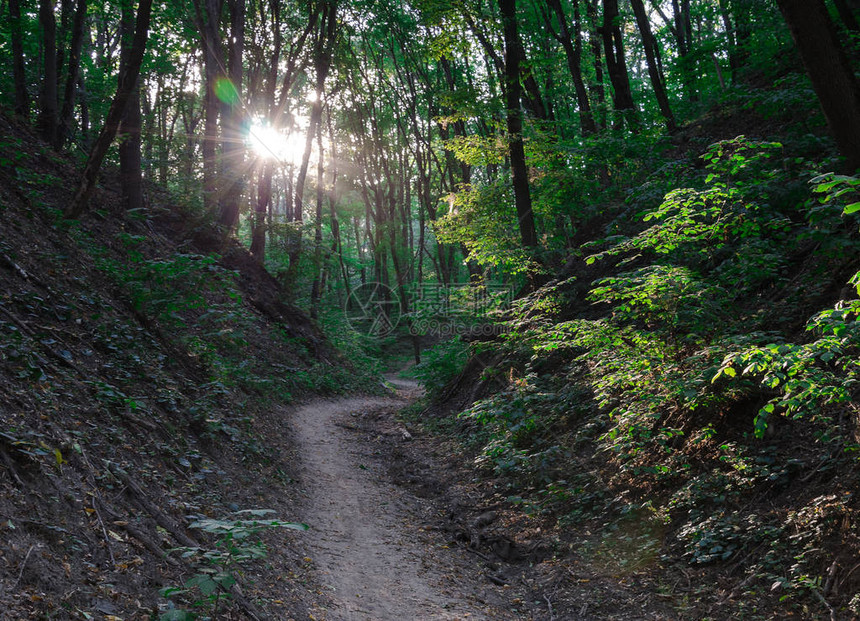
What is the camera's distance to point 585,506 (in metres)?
6.40

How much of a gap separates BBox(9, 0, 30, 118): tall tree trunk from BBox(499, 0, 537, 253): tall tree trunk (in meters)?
11.5

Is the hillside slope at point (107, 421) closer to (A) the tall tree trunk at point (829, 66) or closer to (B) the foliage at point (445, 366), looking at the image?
(B) the foliage at point (445, 366)

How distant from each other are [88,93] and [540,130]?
1439 cm

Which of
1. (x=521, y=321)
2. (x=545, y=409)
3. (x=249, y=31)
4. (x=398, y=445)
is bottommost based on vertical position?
(x=398, y=445)

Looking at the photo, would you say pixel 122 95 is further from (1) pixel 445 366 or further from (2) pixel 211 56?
(2) pixel 211 56

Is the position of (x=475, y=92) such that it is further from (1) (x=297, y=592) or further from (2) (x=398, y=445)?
(1) (x=297, y=592)

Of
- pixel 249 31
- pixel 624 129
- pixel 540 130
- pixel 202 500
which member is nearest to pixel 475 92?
pixel 540 130

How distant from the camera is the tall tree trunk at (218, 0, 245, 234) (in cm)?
1595

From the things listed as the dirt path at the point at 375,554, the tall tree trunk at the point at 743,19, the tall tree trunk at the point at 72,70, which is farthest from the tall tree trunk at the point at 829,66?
the tall tree trunk at the point at 72,70

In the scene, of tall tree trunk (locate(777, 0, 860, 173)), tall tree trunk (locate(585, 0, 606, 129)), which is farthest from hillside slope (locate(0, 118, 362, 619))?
tall tree trunk (locate(585, 0, 606, 129))

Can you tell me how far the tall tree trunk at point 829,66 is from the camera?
17.0 feet

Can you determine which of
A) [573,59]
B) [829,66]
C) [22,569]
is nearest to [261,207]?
[573,59]

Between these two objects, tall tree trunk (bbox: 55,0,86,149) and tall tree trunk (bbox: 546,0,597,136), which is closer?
tall tree trunk (bbox: 55,0,86,149)

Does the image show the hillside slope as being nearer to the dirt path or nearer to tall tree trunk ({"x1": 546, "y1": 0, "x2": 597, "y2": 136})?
the dirt path
